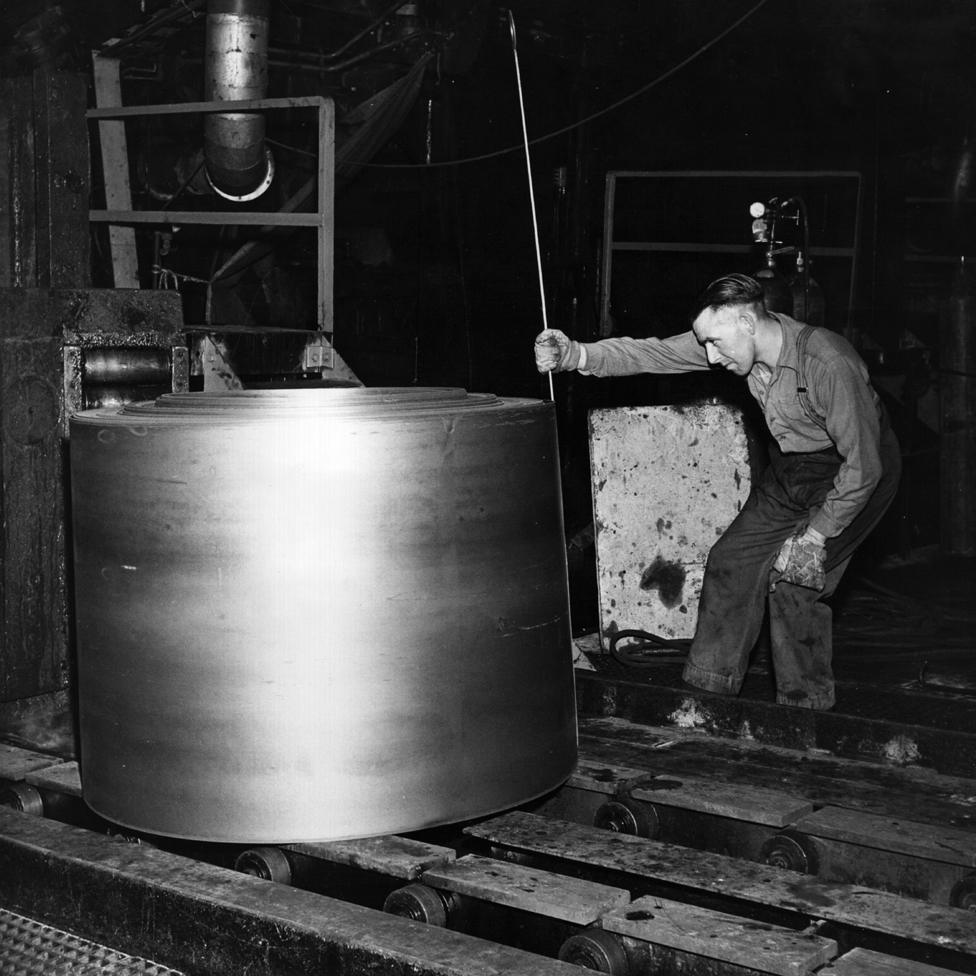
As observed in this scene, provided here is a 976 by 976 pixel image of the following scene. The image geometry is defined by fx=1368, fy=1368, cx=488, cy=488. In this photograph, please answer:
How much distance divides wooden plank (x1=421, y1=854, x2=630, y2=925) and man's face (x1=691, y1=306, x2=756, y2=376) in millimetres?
1727

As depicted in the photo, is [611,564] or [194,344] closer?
[194,344]

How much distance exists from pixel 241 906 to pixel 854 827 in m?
1.23

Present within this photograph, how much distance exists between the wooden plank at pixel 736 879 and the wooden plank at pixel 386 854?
0.17 metres

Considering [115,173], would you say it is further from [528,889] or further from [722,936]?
[722,936]

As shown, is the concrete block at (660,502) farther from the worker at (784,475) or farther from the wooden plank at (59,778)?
the wooden plank at (59,778)

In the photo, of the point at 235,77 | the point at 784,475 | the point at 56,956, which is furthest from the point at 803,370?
the point at 235,77

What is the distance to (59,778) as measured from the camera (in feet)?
10.0

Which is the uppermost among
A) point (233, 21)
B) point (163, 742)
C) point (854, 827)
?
point (233, 21)

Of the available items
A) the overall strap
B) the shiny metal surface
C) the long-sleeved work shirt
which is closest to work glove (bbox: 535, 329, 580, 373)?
the long-sleeved work shirt

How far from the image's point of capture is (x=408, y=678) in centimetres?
241

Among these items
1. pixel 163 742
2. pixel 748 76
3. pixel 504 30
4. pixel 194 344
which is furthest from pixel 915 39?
pixel 163 742

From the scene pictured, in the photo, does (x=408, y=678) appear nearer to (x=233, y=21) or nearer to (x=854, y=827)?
(x=854, y=827)

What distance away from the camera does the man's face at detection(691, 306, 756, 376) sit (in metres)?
3.72

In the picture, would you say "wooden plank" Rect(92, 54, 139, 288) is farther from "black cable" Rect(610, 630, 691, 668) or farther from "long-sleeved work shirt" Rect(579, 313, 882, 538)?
"long-sleeved work shirt" Rect(579, 313, 882, 538)
